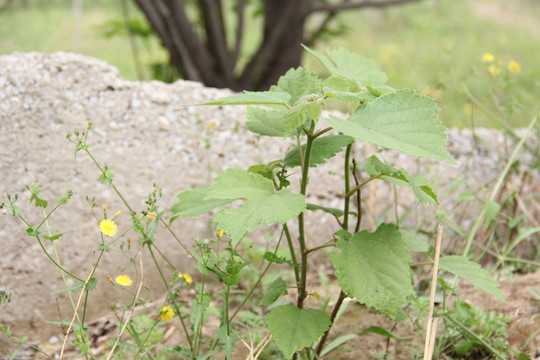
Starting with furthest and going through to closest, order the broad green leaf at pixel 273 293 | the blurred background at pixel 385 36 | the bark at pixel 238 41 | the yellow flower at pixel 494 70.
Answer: the blurred background at pixel 385 36 < the bark at pixel 238 41 < the yellow flower at pixel 494 70 < the broad green leaf at pixel 273 293

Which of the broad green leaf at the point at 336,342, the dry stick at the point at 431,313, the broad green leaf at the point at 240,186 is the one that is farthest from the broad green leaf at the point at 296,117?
the broad green leaf at the point at 336,342

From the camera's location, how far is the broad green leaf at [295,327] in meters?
1.31

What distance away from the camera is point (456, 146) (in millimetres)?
2564

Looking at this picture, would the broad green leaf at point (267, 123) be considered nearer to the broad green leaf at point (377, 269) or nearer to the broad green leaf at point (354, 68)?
the broad green leaf at point (354, 68)

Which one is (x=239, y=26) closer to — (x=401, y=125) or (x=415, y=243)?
(x=415, y=243)

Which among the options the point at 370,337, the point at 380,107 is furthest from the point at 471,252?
Result: the point at 380,107

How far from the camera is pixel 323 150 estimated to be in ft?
4.54

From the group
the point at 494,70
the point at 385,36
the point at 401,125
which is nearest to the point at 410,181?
the point at 401,125

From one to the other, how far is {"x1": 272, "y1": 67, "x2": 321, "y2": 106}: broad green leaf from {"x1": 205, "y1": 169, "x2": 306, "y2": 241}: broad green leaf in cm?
25

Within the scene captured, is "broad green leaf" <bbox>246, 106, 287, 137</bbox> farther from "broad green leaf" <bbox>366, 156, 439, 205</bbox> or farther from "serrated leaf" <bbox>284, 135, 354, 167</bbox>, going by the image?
"broad green leaf" <bbox>366, 156, 439, 205</bbox>

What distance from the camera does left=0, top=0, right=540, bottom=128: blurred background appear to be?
4492 millimetres

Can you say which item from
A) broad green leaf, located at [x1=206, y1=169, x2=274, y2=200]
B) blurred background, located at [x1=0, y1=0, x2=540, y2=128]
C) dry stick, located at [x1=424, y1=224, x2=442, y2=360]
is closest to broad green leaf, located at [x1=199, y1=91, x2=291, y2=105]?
broad green leaf, located at [x1=206, y1=169, x2=274, y2=200]

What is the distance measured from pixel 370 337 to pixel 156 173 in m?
0.94

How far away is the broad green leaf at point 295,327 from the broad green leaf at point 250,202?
319 mm
